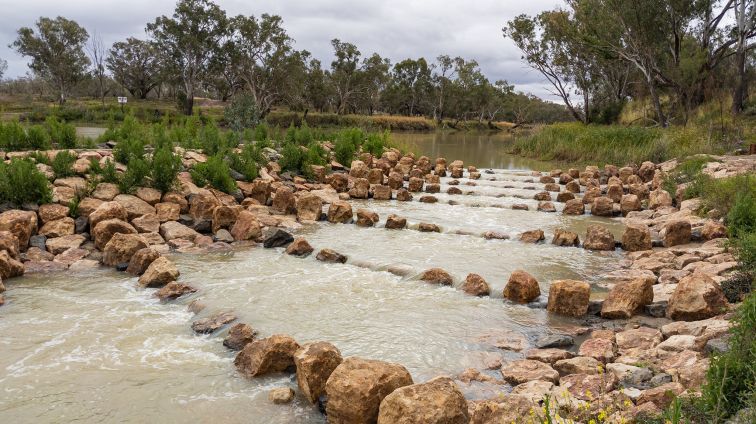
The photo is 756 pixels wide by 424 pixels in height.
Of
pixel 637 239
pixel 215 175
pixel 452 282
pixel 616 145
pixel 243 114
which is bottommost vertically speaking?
pixel 452 282

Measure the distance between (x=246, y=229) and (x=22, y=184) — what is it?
11.8 feet

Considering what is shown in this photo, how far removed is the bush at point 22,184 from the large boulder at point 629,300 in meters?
8.59

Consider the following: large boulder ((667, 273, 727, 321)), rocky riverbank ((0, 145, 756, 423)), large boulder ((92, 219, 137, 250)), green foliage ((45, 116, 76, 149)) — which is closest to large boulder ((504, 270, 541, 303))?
rocky riverbank ((0, 145, 756, 423))

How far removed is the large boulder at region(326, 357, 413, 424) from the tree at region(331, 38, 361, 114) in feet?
186

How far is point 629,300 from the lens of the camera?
5.89m

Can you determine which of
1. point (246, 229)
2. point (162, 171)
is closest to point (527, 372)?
point (246, 229)

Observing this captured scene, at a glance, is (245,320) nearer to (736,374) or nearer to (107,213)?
(107,213)

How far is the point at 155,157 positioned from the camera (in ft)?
34.1

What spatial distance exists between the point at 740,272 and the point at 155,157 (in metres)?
9.56

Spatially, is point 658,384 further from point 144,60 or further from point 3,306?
point 144,60

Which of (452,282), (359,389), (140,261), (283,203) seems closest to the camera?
(359,389)

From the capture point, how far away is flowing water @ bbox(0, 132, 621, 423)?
4.20m

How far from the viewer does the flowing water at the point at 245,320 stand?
4199mm

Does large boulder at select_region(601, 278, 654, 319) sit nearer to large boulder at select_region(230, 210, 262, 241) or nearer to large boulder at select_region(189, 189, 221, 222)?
large boulder at select_region(230, 210, 262, 241)
